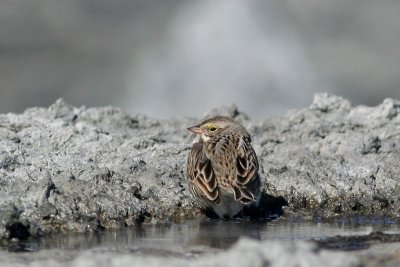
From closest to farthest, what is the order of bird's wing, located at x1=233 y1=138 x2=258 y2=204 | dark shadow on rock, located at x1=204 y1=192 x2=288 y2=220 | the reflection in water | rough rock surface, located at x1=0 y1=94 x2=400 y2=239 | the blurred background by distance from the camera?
the reflection in water, rough rock surface, located at x1=0 y1=94 x2=400 y2=239, bird's wing, located at x1=233 y1=138 x2=258 y2=204, dark shadow on rock, located at x1=204 y1=192 x2=288 y2=220, the blurred background

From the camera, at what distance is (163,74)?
20.4 metres

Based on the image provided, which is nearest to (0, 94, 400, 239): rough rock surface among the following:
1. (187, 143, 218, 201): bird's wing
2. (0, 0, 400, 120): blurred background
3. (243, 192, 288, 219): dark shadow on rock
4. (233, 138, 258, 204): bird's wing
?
(243, 192, 288, 219): dark shadow on rock

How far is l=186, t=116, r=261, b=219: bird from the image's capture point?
10672 mm

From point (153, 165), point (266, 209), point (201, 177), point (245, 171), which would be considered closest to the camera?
point (201, 177)

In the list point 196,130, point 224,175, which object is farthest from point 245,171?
point 196,130

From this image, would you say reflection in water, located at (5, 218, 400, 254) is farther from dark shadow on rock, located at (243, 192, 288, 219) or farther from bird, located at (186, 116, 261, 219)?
dark shadow on rock, located at (243, 192, 288, 219)

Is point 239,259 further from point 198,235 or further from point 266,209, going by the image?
point 266,209

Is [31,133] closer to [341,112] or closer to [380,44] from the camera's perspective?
[341,112]

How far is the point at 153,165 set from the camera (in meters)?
11.3

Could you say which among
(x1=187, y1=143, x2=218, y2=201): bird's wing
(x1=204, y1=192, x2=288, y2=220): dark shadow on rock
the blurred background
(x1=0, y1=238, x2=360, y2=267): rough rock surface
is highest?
the blurred background

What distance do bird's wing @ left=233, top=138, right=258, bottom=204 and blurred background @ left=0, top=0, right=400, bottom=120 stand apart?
7.92 m

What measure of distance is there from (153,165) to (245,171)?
0.85m

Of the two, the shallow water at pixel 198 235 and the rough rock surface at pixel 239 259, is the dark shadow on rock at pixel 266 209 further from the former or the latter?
the rough rock surface at pixel 239 259

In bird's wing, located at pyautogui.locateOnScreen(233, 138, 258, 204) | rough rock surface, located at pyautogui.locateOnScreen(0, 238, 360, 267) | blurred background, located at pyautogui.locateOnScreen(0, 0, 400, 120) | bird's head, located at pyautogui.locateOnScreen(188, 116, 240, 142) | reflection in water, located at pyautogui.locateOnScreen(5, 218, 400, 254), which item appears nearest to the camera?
rough rock surface, located at pyautogui.locateOnScreen(0, 238, 360, 267)
